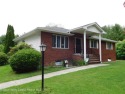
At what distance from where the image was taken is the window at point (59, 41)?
18483 mm

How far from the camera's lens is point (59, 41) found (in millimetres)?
18859

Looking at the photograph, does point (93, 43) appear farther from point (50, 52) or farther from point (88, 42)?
point (50, 52)

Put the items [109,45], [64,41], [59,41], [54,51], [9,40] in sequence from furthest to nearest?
[109,45], [9,40], [64,41], [59,41], [54,51]

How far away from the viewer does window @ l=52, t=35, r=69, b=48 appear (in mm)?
18483

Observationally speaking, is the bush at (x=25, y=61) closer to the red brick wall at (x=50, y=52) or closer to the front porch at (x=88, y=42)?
the red brick wall at (x=50, y=52)

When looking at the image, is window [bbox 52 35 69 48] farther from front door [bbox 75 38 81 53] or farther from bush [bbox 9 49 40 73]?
bush [bbox 9 49 40 73]

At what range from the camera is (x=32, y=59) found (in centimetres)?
1462

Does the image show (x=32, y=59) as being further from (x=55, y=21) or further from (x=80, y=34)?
(x=55, y=21)

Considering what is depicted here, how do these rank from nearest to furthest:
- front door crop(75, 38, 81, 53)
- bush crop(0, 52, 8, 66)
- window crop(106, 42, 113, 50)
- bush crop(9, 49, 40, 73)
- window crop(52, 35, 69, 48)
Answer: bush crop(9, 49, 40, 73), window crop(52, 35, 69, 48), front door crop(75, 38, 81, 53), bush crop(0, 52, 8, 66), window crop(106, 42, 113, 50)

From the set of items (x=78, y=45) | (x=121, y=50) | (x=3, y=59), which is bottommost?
(x=3, y=59)

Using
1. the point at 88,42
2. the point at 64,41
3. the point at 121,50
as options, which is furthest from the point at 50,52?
the point at 121,50

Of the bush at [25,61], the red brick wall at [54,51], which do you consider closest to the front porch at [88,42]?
the red brick wall at [54,51]

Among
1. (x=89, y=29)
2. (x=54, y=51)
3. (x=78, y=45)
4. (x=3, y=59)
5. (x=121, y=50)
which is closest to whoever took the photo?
(x=54, y=51)

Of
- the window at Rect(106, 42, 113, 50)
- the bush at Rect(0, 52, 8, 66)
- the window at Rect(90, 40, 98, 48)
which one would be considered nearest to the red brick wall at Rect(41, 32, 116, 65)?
the window at Rect(90, 40, 98, 48)
